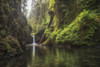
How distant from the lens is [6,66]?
28.5 ft

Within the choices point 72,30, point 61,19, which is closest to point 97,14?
point 72,30

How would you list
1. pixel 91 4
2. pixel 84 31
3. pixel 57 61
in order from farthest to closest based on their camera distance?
1. pixel 91 4
2. pixel 84 31
3. pixel 57 61

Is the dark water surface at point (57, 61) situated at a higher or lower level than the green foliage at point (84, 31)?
lower

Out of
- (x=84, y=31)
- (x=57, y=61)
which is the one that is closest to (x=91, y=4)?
(x=84, y=31)

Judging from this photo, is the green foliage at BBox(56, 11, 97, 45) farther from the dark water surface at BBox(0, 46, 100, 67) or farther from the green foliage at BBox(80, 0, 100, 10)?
the dark water surface at BBox(0, 46, 100, 67)

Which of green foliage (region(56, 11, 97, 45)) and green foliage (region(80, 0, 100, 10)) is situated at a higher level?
green foliage (region(80, 0, 100, 10))

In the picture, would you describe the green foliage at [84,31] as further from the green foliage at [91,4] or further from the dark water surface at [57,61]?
the dark water surface at [57,61]

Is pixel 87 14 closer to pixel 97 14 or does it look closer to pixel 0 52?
pixel 97 14

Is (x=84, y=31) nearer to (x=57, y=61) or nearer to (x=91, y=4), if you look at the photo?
(x=91, y=4)

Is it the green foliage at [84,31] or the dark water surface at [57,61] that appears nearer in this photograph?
the dark water surface at [57,61]

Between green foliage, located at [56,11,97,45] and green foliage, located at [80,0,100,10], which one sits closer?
green foliage, located at [56,11,97,45]

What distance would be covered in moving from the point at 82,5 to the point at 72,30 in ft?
26.5

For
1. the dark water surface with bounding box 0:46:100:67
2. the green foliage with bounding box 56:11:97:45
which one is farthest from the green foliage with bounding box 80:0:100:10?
the dark water surface with bounding box 0:46:100:67

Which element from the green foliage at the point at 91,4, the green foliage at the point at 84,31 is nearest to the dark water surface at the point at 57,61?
the green foliage at the point at 84,31
